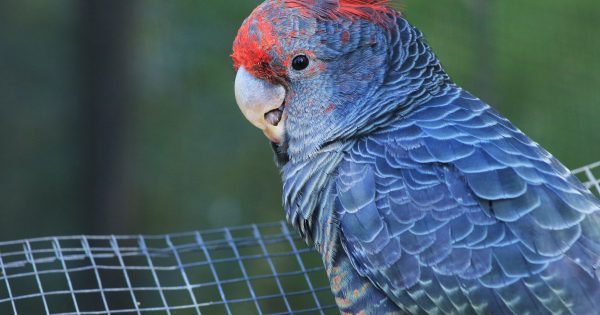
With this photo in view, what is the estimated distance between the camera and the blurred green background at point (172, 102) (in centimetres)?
493

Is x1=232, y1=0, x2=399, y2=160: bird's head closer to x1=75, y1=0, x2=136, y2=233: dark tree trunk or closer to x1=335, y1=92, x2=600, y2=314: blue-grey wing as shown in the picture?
x1=335, y1=92, x2=600, y2=314: blue-grey wing

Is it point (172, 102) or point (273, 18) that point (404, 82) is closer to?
point (273, 18)

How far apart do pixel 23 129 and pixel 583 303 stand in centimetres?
414

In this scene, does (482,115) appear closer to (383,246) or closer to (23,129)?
(383,246)

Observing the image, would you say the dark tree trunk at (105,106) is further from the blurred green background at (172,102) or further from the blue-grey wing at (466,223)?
the blue-grey wing at (466,223)

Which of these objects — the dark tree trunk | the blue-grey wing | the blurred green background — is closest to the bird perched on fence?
the blue-grey wing

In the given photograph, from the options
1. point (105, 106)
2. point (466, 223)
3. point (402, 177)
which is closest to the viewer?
point (466, 223)

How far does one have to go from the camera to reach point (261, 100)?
10.3 feet

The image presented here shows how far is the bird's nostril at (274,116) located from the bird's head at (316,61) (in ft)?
→ 0.15

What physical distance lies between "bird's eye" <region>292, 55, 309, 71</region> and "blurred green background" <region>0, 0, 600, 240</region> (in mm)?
2004

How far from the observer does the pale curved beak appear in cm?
313

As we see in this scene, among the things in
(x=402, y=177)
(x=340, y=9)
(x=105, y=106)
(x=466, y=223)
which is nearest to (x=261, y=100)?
(x=340, y=9)

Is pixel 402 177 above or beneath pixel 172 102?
above

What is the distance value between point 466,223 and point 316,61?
852mm
